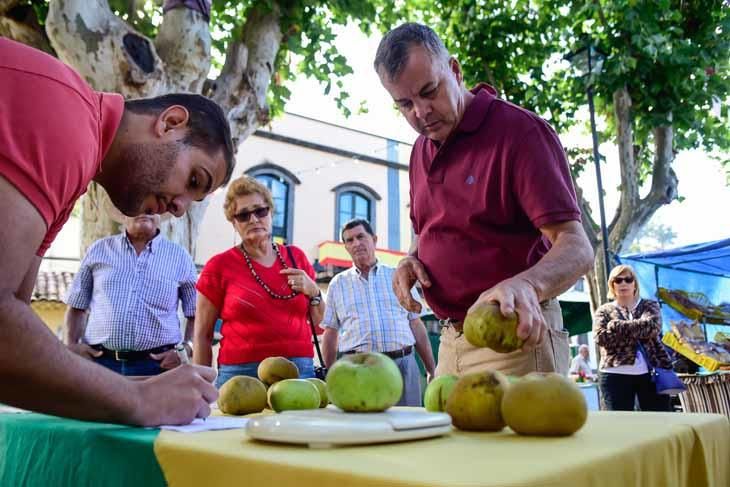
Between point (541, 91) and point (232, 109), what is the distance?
18.5 feet

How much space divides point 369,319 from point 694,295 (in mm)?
4601

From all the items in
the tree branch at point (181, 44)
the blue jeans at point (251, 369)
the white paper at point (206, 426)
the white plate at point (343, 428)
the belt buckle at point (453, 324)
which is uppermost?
the tree branch at point (181, 44)

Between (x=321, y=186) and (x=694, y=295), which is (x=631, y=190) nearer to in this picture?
(x=694, y=295)

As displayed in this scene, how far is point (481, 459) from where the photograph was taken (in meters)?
0.89

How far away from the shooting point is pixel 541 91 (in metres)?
9.59

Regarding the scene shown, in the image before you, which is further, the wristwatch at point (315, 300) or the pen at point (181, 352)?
the pen at point (181, 352)

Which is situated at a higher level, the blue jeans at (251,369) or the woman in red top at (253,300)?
the woman in red top at (253,300)

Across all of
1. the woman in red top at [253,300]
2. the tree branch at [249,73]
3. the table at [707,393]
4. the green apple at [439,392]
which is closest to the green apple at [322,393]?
the green apple at [439,392]

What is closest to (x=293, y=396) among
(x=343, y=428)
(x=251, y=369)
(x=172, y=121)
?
(x=343, y=428)

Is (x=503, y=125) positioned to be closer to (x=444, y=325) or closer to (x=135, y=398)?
(x=444, y=325)

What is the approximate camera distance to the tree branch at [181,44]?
5.34 m

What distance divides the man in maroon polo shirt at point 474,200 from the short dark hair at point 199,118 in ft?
2.34

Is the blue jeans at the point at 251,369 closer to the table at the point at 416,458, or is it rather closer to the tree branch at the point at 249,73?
the table at the point at 416,458

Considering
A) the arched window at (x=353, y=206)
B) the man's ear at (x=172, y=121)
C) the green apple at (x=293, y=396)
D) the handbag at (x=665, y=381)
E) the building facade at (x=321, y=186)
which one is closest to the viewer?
the green apple at (x=293, y=396)
